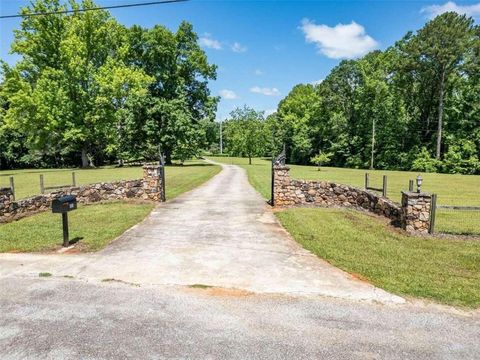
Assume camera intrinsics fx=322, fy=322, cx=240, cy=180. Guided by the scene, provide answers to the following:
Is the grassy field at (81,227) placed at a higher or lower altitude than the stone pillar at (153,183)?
lower

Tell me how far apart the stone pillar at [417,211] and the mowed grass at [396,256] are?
442mm

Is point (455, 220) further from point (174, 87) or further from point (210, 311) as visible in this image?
point (174, 87)

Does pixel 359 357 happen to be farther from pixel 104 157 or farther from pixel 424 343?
pixel 104 157

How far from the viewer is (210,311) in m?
4.76

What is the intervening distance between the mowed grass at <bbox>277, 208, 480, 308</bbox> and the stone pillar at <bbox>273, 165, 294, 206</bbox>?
2633 mm

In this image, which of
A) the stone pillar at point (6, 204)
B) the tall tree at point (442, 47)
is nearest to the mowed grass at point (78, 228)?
the stone pillar at point (6, 204)

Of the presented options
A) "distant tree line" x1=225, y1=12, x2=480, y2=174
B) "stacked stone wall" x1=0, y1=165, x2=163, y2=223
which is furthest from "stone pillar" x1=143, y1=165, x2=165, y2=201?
"distant tree line" x1=225, y1=12, x2=480, y2=174

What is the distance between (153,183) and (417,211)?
34.5 feet

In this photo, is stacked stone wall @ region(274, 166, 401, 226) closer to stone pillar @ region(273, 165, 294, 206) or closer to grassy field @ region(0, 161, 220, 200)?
stone pillar @ region(273, 165, 294, 206)

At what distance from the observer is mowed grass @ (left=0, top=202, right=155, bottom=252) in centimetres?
832

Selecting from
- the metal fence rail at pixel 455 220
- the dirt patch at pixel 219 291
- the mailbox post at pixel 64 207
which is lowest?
the dirt patch at pixel 219 291

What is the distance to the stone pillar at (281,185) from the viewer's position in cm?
1357

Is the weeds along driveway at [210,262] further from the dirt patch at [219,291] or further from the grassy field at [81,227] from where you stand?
the grassy field at [81,227]

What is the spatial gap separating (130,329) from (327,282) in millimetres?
3436
